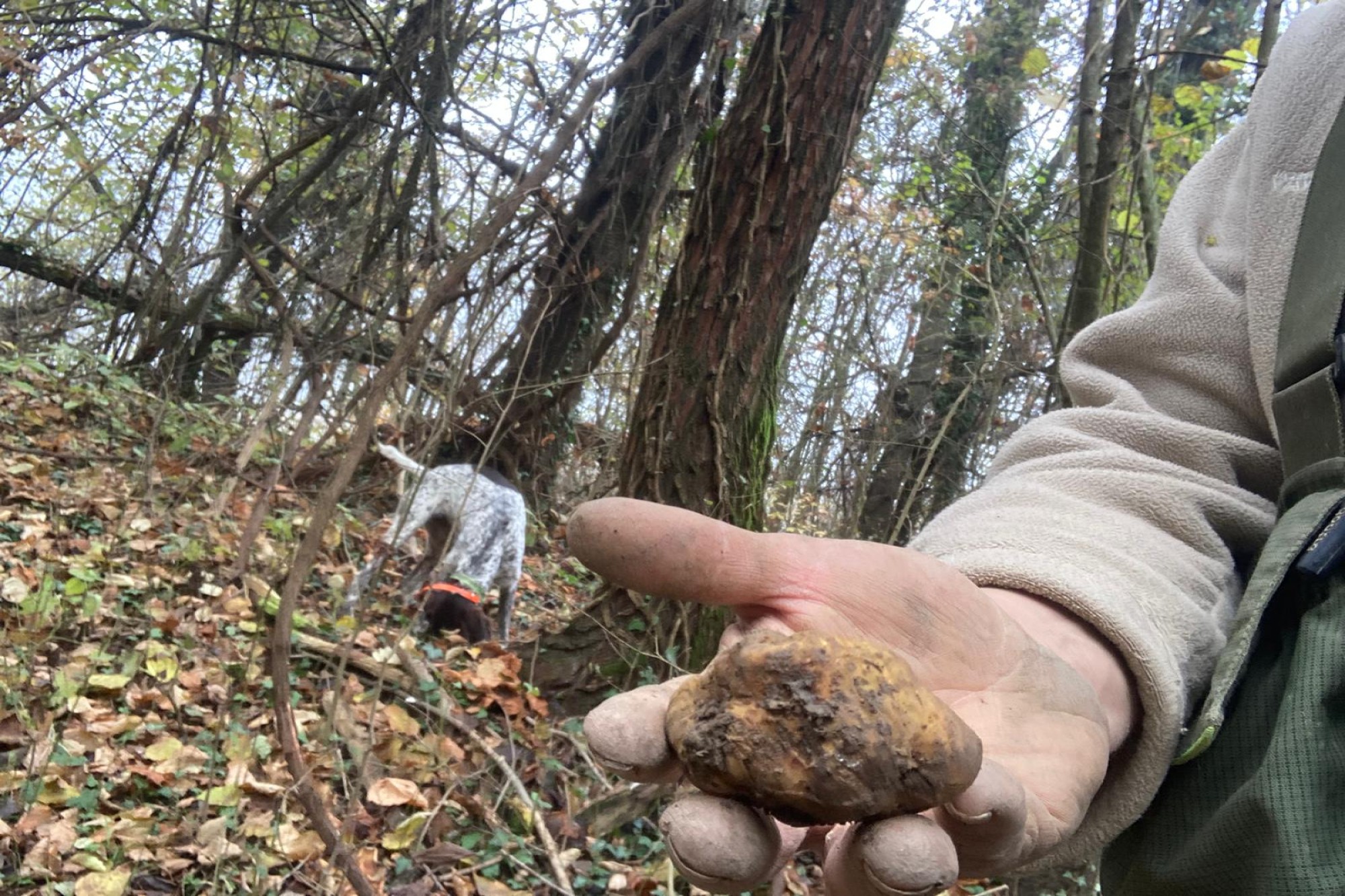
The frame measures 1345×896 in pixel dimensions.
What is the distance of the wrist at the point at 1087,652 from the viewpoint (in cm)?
124

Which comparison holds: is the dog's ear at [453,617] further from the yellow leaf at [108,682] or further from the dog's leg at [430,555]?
the yellow leaf at [108,682]

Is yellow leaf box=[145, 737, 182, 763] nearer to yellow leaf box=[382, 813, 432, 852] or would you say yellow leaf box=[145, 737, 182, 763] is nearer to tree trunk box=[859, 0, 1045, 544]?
yellow leaf box=[382, 813, 432, 852]

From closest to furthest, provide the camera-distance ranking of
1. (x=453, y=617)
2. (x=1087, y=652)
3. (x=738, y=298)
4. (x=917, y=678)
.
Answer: (x=917, y=678), (x=1087, y=652), (x=738, y=298), (x=453, y=617)

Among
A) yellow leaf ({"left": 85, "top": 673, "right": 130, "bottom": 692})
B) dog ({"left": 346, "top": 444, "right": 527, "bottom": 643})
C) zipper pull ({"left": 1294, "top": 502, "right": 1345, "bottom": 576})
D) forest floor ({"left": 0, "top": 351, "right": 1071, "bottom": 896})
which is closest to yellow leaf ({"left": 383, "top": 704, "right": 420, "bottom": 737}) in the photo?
forest floor ({"left": 0, "top": 351, "right": 1071, "bottom": 896})

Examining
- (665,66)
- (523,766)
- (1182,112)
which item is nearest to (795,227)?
(665,66)

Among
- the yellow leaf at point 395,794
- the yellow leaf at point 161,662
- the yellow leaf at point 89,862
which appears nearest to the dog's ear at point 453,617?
the yellow leaf at point 161,662

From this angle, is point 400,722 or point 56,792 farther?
point 400,722

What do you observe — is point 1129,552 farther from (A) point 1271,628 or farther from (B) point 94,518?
(B) point 94,518

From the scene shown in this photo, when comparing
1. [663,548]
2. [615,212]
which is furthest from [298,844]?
[615,212]

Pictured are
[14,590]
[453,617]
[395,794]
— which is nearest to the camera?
[395,794]

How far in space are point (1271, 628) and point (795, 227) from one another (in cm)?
292

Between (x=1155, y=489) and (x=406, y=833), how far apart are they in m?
2.56

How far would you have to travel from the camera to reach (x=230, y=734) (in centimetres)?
319

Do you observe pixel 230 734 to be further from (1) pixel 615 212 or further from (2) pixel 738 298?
(1) pixel 615 212
